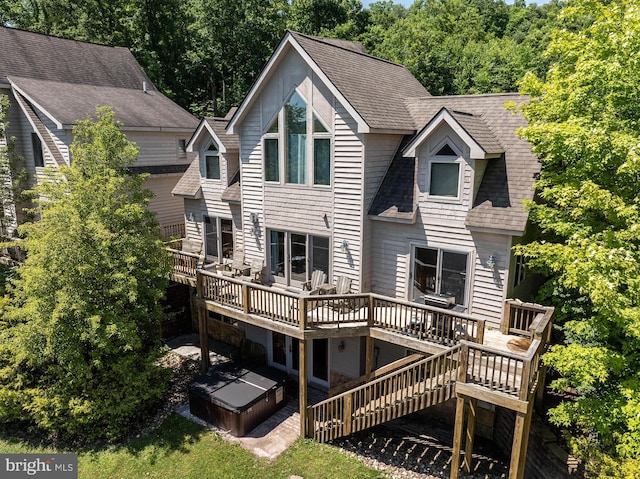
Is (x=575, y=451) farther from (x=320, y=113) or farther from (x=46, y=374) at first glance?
(x=46, y=374)

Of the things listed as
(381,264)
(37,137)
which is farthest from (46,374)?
(37,137)

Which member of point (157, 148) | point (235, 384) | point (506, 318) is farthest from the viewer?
point (157, 148)

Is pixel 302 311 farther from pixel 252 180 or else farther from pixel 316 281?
pixel 252 180

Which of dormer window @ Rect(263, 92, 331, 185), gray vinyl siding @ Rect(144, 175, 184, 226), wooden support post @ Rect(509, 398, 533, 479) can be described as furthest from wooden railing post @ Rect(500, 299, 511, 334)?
A: gray vinyl siding @ Rect(144, 175, 184, 226)

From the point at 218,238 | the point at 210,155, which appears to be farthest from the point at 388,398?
the point at 210,155

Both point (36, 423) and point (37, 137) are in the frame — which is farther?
point (37, 137)

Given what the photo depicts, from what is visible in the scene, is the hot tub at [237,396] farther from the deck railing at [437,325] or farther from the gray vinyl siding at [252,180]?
the deck railing at [437,325]

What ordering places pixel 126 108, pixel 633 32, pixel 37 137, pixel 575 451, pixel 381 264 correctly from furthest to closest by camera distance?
1. pixel 126 108
2. pixel 37 137
3. pixel 381 264
4. pixel 575 451
5. pixel 633 32
